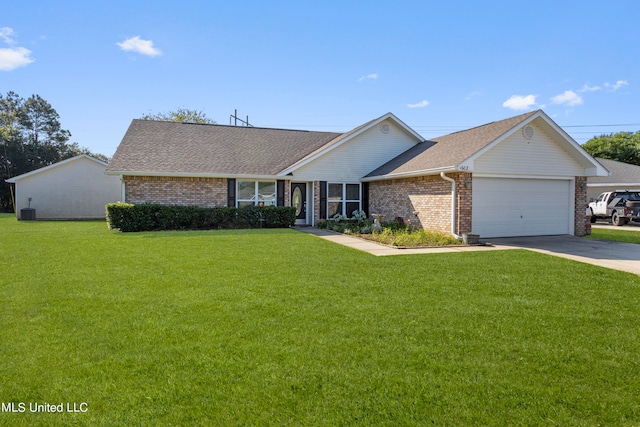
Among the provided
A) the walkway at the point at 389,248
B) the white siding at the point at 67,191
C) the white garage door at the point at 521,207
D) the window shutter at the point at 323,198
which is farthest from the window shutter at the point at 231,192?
the white siding at the point at 67,191

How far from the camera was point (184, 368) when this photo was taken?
3.53m

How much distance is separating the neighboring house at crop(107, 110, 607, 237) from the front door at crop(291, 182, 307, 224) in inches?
1.8

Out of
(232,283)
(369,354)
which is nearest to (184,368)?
(369,354)

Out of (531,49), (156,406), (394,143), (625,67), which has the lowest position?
(156,406)

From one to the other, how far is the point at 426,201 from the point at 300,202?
6188 mm

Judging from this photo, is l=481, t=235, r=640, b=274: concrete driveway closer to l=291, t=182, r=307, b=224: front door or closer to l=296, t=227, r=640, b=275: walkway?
l=296, t=227, r=640, b=275: walkway

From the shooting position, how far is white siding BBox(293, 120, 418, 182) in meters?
18.1

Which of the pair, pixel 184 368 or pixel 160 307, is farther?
pixel 160 307

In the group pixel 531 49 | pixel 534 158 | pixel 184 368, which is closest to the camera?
pixel 184 368

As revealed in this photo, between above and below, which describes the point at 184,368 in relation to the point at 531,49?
below

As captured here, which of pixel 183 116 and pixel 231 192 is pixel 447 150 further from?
pixel 183 116

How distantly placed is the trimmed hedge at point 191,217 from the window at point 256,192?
55.3 inches

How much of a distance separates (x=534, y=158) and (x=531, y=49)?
582 cm

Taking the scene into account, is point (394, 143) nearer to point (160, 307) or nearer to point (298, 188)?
point (298, 188)
